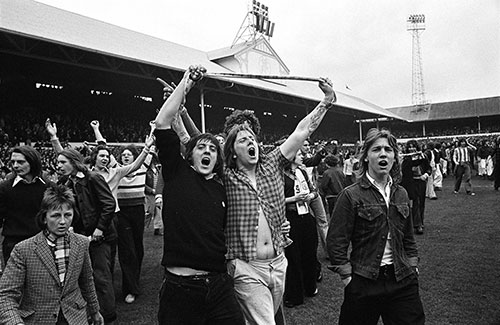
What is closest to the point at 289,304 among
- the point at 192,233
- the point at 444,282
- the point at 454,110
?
the point at 444,282

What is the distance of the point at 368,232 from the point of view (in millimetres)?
2717

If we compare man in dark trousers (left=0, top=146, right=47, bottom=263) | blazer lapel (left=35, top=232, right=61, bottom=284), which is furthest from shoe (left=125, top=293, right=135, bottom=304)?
blazer lapel (left=35, top=232, right=61, bottom=284)

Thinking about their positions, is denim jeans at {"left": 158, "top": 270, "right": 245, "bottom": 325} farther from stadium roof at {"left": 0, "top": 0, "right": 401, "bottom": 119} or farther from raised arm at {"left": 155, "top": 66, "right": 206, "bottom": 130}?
stadium roof at {"left": 0, "top": 0, "right": 401, "bottom": 119}

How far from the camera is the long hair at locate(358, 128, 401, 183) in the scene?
9.43ft

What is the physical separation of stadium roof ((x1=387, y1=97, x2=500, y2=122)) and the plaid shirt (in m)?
42.6

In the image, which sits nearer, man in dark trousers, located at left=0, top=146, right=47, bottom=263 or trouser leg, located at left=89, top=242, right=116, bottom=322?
man in dark trousers, located at left=0, top=146, right=47, bottom=263

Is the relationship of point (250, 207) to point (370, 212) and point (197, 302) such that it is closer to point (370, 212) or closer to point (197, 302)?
point (197, 302)

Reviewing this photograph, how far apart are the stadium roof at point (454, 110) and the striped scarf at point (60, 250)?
43.3 meters

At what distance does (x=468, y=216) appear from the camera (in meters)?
9.50

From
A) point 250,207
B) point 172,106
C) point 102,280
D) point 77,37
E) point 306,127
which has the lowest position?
point 102,280

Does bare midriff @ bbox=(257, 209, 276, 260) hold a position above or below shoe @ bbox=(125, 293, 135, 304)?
above

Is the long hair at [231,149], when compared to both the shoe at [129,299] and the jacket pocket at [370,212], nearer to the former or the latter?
the jacket pocket at [370,212]

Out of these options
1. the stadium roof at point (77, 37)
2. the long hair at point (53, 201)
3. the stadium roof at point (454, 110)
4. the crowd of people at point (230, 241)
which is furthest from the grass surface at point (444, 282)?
the stadium roof at point (454, 110)

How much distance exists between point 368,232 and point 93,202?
106 inches
